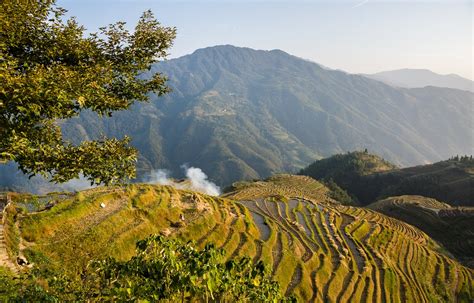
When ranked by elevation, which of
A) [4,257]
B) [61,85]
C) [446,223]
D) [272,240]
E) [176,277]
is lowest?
[446,223]

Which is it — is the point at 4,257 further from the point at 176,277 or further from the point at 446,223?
the point at 446,223

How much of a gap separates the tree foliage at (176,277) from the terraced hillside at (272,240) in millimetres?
19920

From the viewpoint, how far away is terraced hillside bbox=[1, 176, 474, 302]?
143 ft

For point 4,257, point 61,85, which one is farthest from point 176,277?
point 4,257

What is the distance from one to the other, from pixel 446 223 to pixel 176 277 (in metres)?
166

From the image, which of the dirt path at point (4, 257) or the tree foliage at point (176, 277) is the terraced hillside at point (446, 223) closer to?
the dirt path at point (4, 257)

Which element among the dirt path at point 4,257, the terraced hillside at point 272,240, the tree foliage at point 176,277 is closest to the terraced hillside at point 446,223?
the terraced hillside at point 272,240

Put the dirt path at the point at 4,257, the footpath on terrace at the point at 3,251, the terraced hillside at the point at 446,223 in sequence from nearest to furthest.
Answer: the dirt path at the point at 4,257 < the footpath on terrace at the point at 3,251 < the terraced hillside at the point at 446,223

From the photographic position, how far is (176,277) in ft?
37.2

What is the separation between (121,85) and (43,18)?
450 cm

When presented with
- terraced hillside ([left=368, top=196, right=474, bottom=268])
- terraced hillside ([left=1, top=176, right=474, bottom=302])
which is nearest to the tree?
terraced hillside ([left=1, top=176, right=474, bottom=302])

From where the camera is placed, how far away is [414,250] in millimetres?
100875

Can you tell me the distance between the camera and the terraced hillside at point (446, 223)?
433ft

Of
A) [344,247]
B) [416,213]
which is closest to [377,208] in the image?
[416,213]
